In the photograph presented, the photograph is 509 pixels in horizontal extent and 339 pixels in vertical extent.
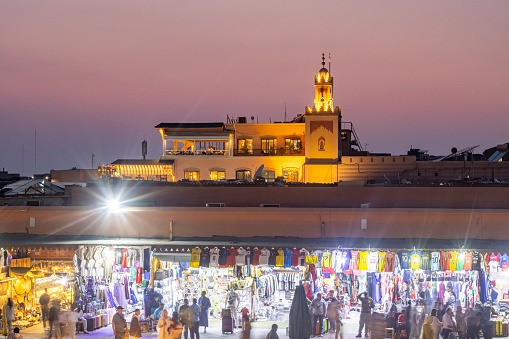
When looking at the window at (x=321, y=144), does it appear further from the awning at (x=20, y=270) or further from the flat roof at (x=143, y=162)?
the awning at (x=20, y=270)

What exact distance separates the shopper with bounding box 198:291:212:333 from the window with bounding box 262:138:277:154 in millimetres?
23525

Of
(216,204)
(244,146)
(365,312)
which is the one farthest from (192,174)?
(365,312)

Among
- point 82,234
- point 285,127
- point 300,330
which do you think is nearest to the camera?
point 300,330

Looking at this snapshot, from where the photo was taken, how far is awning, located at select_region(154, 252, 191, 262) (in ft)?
51.9

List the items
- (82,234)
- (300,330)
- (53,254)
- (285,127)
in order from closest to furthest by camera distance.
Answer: (300,330) < (53,254) < (82,234) < (285,127)

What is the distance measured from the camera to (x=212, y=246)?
15.9m

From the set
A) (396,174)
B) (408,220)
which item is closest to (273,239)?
(408,220)

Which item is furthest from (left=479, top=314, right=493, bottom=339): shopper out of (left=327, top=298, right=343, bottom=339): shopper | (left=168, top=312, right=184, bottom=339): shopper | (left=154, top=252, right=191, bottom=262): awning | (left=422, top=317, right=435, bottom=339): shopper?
(left=154, top=252, right=191, bottom=262): awning

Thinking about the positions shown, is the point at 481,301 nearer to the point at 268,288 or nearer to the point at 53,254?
the point at 268,288

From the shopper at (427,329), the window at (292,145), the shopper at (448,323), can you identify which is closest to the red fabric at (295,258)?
the shopper at (427,329)

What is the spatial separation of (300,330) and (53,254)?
24.3ft

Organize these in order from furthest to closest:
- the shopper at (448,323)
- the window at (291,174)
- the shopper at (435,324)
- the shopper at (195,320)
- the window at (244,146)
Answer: the window at (244,146) → the window at (291,174) → the shopper at (195,320) → the shopper at (448,323) → the shopper at (435,324)

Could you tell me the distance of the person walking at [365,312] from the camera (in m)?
15.1

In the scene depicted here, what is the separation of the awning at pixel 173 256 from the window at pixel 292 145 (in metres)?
23.3
